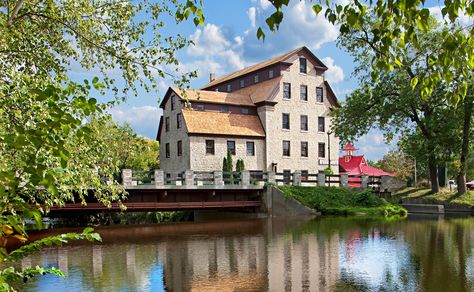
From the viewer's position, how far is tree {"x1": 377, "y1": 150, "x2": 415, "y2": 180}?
6438cm

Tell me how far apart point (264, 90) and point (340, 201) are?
47.7 ft

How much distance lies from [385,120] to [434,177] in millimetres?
6578

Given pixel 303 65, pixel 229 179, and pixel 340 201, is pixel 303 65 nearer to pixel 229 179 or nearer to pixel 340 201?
pixel 340 201

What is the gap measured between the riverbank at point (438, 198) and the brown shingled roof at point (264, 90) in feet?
47.9

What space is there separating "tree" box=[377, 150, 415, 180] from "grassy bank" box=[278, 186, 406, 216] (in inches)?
1024

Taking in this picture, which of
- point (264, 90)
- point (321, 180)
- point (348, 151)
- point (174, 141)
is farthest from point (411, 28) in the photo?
point (348, 151)

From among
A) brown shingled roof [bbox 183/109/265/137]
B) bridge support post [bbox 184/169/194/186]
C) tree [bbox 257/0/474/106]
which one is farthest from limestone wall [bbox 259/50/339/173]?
tree [bbox 257/0/474/106]

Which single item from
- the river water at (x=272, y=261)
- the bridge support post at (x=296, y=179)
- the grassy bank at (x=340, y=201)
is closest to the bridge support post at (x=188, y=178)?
the grassy bank at (x=340, y=201)

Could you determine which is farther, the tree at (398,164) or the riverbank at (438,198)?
the tree at (398,164)

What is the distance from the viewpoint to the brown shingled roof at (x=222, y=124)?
140 ft

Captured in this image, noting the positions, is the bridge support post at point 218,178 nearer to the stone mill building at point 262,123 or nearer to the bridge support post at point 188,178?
the bridge support post at point 188,178

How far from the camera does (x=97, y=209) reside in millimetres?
29969

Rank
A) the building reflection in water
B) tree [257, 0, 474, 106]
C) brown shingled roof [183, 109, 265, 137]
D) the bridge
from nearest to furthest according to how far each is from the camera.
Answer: tree [257, 0, 474, 106], the building reflection in water, the bridge, brown shingled roof [183, 109, 265, 137]

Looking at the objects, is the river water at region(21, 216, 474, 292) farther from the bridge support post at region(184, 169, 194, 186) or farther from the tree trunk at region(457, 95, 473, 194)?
the tree trunk at region(457, 95, 473, 194)
